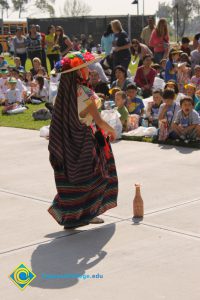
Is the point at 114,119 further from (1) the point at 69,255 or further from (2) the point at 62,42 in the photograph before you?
(2) the point at 62,42

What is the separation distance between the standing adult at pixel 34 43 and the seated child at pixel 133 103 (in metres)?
9.17

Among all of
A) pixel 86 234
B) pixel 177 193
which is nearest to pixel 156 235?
pixel 86 234

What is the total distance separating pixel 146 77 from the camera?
14977mm

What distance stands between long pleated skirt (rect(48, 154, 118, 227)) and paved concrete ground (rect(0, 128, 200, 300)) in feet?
0.53

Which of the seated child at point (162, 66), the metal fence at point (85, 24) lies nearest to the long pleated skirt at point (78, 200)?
the seated child at point (162, 66)

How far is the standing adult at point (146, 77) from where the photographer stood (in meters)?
14.8

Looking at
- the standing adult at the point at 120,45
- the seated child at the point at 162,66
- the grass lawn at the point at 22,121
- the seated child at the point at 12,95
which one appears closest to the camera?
the grass lawn at the point at 22,121

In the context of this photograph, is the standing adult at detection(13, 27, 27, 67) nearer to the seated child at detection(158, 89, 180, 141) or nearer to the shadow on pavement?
the seated child at detection(158, 89, 180, 141)

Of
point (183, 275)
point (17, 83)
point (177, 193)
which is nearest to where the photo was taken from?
point (183, 275)

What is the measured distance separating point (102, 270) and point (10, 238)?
1.22 m

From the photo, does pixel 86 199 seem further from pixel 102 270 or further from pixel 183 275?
pixel 183 275

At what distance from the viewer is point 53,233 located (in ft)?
19.9

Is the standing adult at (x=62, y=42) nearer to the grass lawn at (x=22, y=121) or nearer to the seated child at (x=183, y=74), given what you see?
the grass lawn at (x=22, y=121)

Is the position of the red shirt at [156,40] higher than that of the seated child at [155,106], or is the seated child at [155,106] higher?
the red shirt at [156,40]
